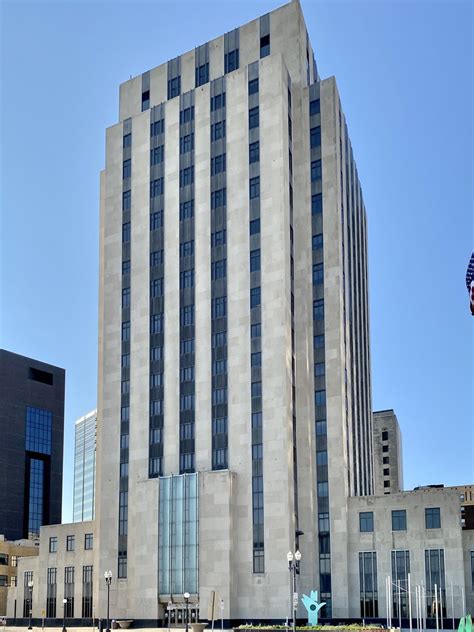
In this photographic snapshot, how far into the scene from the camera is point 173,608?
10769 centimetres

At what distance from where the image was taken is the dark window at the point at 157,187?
12300 centimetres

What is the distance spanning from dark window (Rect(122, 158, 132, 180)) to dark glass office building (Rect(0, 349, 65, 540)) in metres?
63.9

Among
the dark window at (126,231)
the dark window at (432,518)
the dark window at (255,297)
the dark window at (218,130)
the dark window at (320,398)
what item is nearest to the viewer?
the dark window at (432,518)

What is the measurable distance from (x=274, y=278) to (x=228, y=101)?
84.4 ft

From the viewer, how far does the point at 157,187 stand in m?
123

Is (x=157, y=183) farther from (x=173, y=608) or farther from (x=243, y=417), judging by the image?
(x=173, y=608)

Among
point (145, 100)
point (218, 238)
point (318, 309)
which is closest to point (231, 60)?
point (145, 100)

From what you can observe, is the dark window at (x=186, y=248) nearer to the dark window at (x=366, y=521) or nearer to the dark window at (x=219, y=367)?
the dark window at (x=219, y=367)

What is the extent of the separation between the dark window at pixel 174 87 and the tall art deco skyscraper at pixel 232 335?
482mm

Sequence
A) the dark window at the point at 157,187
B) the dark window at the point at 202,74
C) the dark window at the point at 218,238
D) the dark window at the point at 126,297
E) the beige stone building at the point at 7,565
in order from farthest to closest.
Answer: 1. the beige stone building at the point at 7,565
2. the dark window at the point at 202,74
3. the dark window at the point at 157,187
4. the dark window at the point at 126,297
5. the dark window at the point at 218,238

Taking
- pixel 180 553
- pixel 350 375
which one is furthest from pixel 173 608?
pixel 350 375

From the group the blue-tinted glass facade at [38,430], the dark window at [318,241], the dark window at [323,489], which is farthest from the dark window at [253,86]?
the blue-tinted glass facade at [38,430]

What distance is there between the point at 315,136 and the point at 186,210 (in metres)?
19.3

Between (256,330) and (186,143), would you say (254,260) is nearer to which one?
(256,330)
